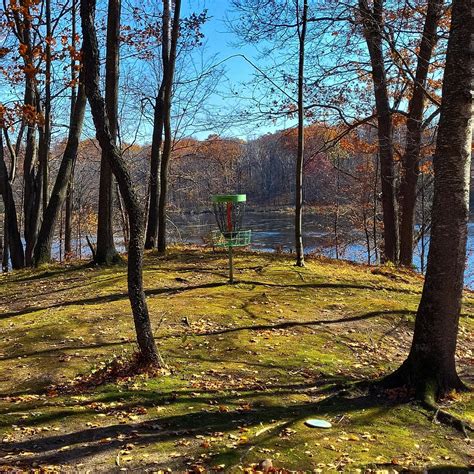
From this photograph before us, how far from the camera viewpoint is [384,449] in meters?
3.61

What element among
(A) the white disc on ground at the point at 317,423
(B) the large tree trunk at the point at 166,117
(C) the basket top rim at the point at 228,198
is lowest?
(A) the white disc on ground at the point at 317,423

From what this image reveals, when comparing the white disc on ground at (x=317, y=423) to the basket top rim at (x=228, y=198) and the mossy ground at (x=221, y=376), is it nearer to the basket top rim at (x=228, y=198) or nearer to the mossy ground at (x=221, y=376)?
the mossy ground at (x=221, y=376)

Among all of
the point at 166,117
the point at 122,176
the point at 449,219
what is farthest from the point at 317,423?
the point at 166,117

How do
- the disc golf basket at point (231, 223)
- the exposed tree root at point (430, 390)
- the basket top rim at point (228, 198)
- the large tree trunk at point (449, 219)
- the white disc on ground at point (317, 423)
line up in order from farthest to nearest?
the disc golf basket at point (231, 223), the basket top rim at point (228, 198), the large tree trunk at point (449, 219), the exposed tree root at point (430, 390), the white disc on ground at point (317, 423)

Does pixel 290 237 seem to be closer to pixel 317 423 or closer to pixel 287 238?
→ pixel 287 238

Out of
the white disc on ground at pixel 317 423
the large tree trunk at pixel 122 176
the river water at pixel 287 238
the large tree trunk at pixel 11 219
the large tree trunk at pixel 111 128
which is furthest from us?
the river water at pixel 287 238

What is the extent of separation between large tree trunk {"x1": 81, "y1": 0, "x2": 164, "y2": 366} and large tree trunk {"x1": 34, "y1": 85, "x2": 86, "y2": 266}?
314 inches

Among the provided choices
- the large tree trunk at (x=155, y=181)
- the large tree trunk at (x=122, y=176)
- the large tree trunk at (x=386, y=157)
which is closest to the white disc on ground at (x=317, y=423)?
the large tree trunk at (x=122, y=176)

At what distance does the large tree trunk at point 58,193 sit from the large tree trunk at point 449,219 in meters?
9.90

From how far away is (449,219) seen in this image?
439 centimetres

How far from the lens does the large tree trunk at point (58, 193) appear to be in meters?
12.3

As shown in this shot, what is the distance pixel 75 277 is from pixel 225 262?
3319 mm

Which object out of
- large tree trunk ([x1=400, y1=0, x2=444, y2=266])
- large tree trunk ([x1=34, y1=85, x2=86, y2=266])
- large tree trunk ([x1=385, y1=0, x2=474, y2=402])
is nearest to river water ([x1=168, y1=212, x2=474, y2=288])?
large tree trunk ([x1=400, y1=0, x2=444, y2=266])

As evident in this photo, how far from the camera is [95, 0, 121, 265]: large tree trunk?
9.22 m
